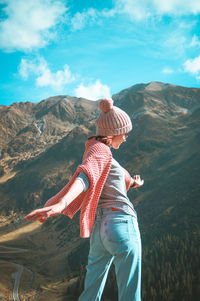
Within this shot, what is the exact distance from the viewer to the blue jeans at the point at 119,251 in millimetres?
2213

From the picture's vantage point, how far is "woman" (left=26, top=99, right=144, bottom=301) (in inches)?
87.0

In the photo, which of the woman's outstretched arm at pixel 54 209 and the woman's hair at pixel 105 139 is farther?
the woman's hair at pixel 105 139

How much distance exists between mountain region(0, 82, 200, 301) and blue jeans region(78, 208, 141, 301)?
60.9ft

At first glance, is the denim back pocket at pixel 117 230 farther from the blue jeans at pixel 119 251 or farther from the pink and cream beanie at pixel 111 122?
the pink and cream beanie at pixel 111 122

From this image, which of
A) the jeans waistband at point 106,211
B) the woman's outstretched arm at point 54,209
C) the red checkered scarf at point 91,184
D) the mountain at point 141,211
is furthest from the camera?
the mountain at point 141,211

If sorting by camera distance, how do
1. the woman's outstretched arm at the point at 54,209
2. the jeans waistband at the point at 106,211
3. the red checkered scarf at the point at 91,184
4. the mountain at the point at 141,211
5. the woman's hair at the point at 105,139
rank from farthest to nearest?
the mountain at the point at 141,211 → the woman's hair at the point at 105,139 → the jeans waistband at the point at 106,211 → the red checkered scarf at the point at 91,184 → the woman's outstretched arm at the point at 54,209

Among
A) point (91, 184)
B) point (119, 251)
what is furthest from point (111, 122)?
point (119, 251)

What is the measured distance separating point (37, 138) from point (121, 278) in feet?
563

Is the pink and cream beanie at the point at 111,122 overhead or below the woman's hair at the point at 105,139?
overhead

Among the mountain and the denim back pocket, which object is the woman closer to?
the denim back pocket

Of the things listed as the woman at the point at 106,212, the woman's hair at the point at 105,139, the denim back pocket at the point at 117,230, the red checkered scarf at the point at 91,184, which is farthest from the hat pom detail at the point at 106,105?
the denim back pocket at the point at 117,230

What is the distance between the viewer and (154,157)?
251ft

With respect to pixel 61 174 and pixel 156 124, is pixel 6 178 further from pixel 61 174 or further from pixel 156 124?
pixel 156 124

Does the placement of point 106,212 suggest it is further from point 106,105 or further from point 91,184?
point 106,105
